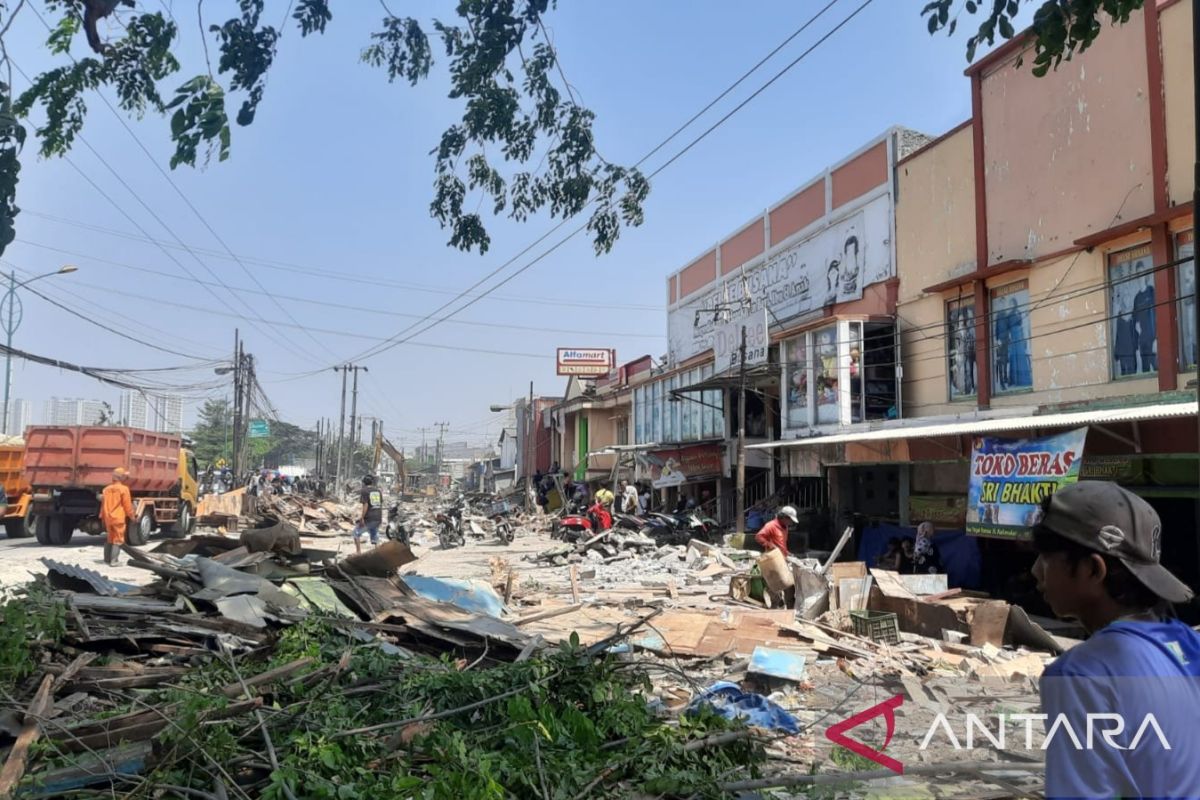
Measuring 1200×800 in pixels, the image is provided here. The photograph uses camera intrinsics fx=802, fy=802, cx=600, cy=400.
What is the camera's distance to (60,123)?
3.62 m

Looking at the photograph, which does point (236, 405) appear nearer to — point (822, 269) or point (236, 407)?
point (236, 407)

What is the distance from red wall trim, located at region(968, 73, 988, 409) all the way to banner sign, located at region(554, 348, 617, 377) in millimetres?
30958

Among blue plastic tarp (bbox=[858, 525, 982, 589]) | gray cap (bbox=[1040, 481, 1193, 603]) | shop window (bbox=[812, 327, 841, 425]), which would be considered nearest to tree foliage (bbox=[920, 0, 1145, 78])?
gray cap (bbox=[1040, 481, 1193, 603])

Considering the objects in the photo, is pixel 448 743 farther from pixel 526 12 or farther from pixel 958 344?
pixel 958 344

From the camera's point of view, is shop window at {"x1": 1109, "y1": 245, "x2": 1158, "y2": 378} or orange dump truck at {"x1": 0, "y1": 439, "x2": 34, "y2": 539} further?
orange dump truck at {"x1": 0, "y1": 439, "x2": 34, "y2": 539}

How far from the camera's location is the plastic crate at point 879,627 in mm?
8820

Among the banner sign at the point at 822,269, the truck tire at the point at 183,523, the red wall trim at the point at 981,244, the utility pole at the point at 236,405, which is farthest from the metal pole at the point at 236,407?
the red wall trim at the point at 981,244

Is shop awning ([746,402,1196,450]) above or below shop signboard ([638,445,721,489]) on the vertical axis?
above

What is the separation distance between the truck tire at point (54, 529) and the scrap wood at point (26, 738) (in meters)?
17.0

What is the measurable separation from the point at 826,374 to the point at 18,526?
66.9 ft

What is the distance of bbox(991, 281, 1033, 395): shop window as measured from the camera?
13672 mm

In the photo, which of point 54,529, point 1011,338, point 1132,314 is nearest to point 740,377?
point 1011,338

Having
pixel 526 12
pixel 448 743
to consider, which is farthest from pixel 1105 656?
pixel 526 12

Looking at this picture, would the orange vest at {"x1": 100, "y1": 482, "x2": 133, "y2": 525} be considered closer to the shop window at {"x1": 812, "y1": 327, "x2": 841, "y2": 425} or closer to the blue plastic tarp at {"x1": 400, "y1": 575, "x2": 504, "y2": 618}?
the blue plastic tarp at {"x1": 400, "y1": 575, "x2": 504, "y2": 618}
